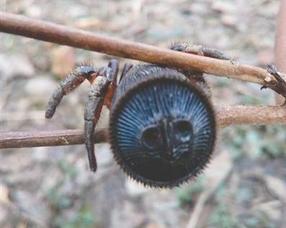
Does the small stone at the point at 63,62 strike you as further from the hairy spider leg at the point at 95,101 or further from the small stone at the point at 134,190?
the hairy spider leg at the point at 95,101

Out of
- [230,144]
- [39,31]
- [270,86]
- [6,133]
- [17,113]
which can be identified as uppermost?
[39,31]

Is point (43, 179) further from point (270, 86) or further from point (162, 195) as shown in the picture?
point (270, 86)

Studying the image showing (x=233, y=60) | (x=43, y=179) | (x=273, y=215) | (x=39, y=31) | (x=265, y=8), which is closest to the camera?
(x=39, y=31)

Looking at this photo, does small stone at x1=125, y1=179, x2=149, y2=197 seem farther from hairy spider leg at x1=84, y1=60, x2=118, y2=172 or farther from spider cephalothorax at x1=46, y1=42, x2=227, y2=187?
spider cephalothorax at x1=46, y1=42, x2=227, y2=187

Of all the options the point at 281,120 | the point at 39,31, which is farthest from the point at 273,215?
the point at 39,31

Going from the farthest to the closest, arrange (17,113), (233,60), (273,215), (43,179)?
(17,113) < (43,179) < (273,215) < (233,60)

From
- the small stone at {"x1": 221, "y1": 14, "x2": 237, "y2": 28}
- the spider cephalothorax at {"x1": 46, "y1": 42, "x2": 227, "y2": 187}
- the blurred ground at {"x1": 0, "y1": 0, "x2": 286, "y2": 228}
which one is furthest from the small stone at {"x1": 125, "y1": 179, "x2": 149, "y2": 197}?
the spider cephalothorax at {"x1": 46, "y1": 42, "x2": 227, "y2": 187}

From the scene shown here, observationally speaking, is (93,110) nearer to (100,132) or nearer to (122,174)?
(100,132)
